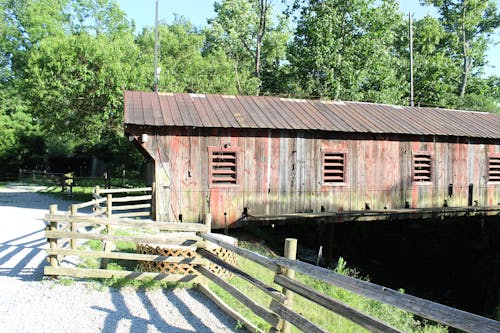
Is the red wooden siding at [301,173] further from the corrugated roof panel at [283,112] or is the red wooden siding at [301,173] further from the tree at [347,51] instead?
the tree at [347,51]

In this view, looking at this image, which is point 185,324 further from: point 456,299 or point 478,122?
point 478,122

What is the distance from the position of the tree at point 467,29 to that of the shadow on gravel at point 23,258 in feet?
120

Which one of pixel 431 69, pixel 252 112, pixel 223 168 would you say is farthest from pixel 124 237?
pixel 431 69

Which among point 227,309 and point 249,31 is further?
point 249,31

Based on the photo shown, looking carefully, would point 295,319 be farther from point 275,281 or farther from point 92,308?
point 92,308

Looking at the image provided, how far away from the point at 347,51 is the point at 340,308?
94.1ft

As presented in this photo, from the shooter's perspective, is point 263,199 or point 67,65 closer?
point 263,199

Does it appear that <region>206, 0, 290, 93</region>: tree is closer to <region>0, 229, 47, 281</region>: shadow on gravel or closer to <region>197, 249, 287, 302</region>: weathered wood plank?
<region>0, 229, 47, 281</region>: shadow on gravel

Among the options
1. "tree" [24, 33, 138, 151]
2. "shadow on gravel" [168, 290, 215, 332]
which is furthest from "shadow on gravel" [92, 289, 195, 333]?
"tree" [24, 33, 138, 151]

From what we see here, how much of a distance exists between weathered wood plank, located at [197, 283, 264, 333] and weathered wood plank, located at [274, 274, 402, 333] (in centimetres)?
77

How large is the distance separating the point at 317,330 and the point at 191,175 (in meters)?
9.92

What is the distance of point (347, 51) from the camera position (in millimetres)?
30703

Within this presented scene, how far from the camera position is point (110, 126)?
23672 millimetres

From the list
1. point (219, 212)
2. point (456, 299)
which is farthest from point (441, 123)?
point (219, 212)
